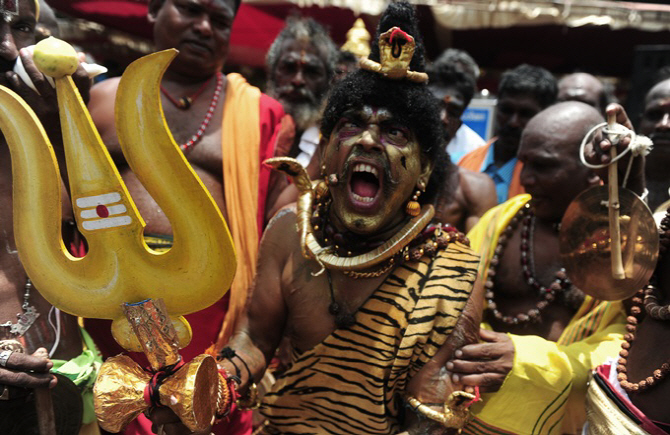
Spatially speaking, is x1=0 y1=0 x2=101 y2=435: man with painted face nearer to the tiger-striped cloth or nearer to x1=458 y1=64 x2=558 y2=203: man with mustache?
the tiger-striped cloth

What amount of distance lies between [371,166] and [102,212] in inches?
34.8

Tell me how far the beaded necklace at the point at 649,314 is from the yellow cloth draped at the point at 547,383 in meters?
0.12

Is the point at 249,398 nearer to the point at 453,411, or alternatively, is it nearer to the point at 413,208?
the point at 453,411

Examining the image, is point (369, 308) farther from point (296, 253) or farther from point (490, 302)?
point (490, 302)

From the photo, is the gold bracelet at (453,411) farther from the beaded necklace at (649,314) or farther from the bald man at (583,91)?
the bald man at (583,91)

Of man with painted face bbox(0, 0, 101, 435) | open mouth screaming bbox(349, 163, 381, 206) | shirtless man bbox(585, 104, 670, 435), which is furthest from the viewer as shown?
open mouth screaming bbox(349, 163, 381, 206)

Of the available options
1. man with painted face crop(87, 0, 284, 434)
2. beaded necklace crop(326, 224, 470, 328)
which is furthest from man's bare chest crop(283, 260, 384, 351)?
man with painted face crop(87, 0, 284, 434)

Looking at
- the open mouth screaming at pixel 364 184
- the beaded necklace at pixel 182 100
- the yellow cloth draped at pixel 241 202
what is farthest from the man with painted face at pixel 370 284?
the beaded necklace at pixel 182 100

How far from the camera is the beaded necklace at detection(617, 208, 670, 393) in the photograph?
199cm

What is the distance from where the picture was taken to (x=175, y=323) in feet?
5.83

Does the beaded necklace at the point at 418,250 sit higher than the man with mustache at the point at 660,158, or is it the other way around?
the man with mustache at the point at 660,158

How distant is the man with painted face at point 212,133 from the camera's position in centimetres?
259

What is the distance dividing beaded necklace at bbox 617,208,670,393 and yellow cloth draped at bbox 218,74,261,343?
1.50m

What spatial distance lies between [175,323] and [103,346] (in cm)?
95
